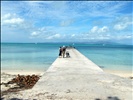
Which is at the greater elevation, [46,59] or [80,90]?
[80,90]

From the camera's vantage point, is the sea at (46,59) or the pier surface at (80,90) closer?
the pier surface at (80,90)

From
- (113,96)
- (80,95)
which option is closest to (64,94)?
(80,95)

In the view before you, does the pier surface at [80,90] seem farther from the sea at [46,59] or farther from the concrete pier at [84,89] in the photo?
the sea at [46,59]

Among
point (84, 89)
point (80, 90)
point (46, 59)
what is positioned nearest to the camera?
point (80, 90)

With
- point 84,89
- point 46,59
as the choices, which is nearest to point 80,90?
point 84,89

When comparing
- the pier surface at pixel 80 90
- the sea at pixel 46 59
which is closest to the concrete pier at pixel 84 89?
the pier surface at pixel 80 90

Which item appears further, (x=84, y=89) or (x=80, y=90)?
(x=84, y=89)

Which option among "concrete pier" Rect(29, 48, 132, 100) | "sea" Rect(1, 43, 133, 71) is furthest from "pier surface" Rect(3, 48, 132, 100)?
"sea" Rect(1, 43, 133, 71)

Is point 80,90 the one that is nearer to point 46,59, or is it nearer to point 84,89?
point 84,89

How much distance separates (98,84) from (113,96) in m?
1.83

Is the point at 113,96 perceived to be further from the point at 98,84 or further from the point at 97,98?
the point at 98,84

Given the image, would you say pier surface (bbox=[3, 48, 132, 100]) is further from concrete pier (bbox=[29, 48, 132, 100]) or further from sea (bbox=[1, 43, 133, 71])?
sea (bbox=[1, 43, 133, 71])

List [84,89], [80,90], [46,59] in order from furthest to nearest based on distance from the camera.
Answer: [46,59] → [84,89] → [80,90]

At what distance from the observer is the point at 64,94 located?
292 inches
